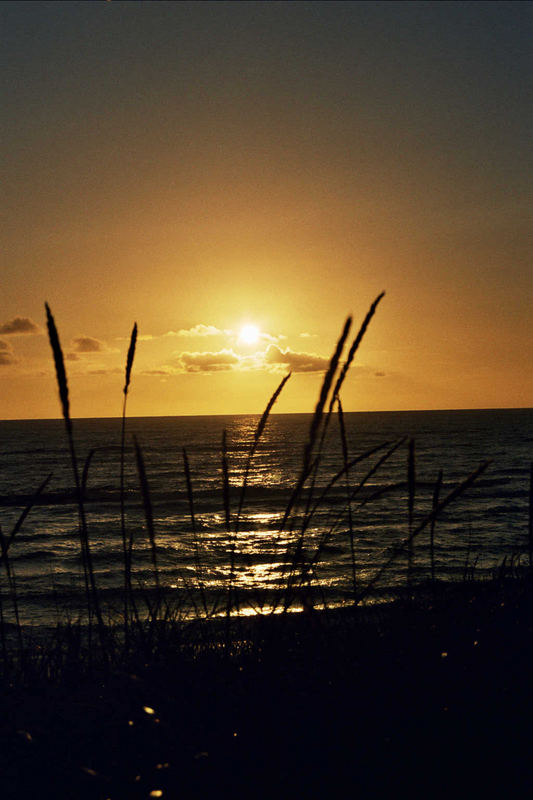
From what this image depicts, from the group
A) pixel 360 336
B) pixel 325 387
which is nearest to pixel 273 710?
pixel 325 387

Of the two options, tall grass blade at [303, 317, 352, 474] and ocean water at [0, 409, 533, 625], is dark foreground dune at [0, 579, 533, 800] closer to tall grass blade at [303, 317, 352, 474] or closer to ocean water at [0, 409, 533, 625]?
ocean water at [0, 409, 533, 625]

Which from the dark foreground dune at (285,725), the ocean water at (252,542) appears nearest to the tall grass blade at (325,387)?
the ocean water at (252,542)

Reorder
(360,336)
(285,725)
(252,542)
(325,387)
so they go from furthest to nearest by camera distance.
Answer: (252,542), (360,336), (325,387), (285,725)

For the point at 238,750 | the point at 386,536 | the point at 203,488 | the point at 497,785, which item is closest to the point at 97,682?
the point at 238,750

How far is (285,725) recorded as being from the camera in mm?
2037

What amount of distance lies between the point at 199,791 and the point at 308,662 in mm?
804

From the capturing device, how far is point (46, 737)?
6.69 ft

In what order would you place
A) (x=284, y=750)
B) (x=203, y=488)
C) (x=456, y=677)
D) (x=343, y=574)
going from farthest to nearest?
(x=203, y=488) → (x=343, y=574) → (x=456, y=677) → (x=284, y=750)

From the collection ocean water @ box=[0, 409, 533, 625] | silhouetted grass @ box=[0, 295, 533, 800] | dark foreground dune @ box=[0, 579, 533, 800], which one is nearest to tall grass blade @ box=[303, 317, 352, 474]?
silhouetted grass @ box=[0, 295, 533, 800]

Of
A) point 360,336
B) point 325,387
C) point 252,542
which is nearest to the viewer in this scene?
point 325,387

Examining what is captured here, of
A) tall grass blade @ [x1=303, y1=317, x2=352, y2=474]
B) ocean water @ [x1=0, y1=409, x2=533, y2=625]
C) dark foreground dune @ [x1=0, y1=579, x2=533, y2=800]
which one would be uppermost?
tall grass blade @ [x1=303, y1=317, x2=352, y2=474]

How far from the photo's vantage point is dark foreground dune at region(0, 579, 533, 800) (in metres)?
1.84

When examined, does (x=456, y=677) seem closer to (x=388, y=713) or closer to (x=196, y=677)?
(x=388, y=713)

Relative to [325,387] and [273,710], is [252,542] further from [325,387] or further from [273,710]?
[325,387]
